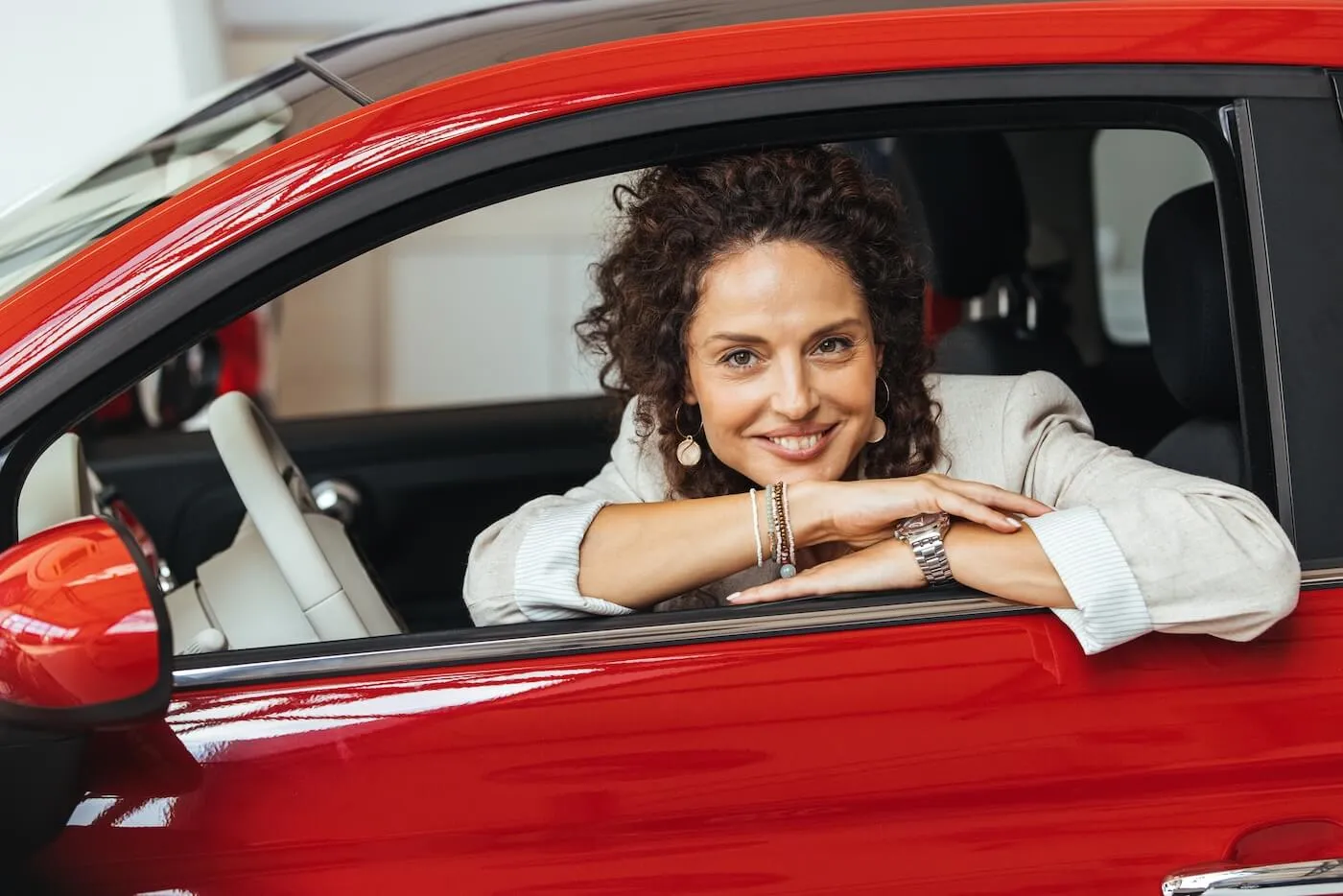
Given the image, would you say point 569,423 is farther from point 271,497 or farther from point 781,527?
point 781,527

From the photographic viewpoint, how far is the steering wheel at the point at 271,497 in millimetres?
1634

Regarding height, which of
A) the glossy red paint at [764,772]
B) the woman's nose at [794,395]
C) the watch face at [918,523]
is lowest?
the glossy red paint at [764,772]

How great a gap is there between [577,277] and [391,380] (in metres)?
1.07

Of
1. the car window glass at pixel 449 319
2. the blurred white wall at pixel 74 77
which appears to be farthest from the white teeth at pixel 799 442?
the car window glass at pixel 449 319

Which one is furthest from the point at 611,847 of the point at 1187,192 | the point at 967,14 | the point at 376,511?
the point at 376,511

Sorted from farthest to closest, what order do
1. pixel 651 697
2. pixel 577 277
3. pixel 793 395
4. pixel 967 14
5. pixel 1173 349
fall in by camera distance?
1. pixel 577 277
2. pixel 1173 349
3. pixel 793 395
4. pixel 967 14
5. pixel 651 697

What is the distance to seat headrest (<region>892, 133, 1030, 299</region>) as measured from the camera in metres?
2.62

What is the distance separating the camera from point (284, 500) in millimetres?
1697

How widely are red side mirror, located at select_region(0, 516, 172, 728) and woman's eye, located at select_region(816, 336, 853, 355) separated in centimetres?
79

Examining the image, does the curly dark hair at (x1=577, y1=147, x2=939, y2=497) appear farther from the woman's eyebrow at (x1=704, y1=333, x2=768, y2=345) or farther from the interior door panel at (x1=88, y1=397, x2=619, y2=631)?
the interior door panel at (x1=88, y1=397, x2=619, y2=631)

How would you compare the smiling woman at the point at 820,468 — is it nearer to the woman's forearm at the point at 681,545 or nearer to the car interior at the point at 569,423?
the woman's forearm at the point at 681,545

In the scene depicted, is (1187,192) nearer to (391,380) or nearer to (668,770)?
(668,770)

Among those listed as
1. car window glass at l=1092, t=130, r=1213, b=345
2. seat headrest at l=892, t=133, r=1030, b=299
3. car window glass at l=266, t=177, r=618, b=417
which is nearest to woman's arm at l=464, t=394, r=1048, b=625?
seat headrest at l=892, t=133, r=1030, b=299

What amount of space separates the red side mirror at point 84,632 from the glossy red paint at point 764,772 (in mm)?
151
